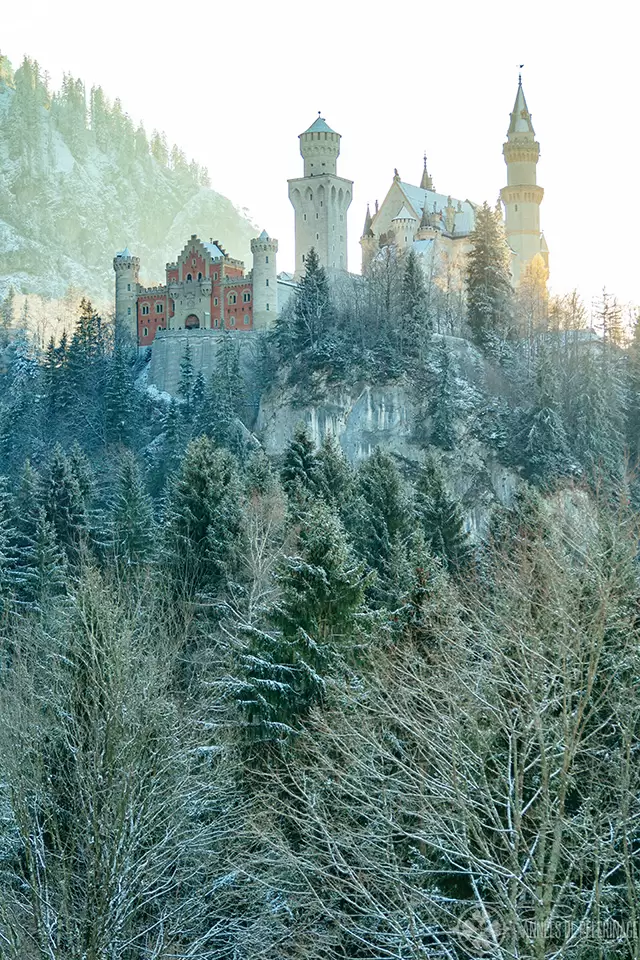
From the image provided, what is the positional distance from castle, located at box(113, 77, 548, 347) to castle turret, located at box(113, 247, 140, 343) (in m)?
0.07

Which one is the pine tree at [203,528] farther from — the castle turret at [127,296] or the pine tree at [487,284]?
the castle turret at [127,296]

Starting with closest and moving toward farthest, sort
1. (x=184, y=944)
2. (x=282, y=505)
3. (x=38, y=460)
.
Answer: (x=184, y=944)
(x=282, y=505)
(x=38, y=460)

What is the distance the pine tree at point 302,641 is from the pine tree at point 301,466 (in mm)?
17722

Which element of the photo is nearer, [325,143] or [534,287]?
[534,287]

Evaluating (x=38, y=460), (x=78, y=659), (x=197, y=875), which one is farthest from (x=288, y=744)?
(x=38, y=460)

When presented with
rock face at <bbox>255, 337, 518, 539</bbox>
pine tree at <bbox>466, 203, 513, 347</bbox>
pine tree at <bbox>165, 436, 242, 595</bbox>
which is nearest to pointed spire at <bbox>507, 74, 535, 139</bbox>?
pine tree at <bbox>466, 203, 513, 347</bbox>

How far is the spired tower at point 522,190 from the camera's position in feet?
320

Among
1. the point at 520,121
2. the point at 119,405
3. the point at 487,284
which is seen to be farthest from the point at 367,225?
the point at 119,405

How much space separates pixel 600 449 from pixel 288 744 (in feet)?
157

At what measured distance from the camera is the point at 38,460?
7169 cm

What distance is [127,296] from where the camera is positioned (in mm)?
84938

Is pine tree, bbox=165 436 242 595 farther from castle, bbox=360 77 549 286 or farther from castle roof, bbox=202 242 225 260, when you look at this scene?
castle, bbox=360 77 549 286

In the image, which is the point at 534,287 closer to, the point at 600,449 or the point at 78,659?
the point at 600,449

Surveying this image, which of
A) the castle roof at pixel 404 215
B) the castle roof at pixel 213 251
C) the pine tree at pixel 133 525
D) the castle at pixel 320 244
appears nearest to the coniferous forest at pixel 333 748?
the pine tree at pixel 133 525
